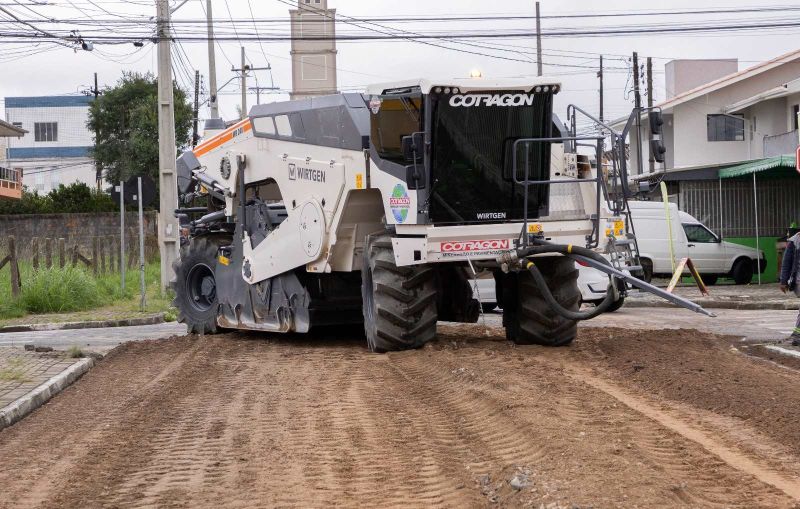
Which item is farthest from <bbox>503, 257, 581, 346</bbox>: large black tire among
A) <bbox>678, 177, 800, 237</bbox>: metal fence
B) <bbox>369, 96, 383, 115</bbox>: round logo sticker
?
<bbox>678, 177, 800, 237</bbox>: metal fence

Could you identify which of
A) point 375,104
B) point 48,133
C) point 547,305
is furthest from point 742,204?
point 48,133

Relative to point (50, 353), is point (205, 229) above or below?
above

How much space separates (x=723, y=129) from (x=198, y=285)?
1171 inches

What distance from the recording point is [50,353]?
15.0 metres

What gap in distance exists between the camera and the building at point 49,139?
93562mm

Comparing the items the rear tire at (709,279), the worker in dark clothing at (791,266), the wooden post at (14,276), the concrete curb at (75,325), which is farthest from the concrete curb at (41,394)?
the rear tire at (709,279)

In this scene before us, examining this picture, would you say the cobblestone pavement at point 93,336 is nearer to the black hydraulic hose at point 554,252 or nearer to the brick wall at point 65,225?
the black hydraulic hose at point 554,252

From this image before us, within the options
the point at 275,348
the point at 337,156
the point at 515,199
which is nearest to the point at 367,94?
the point at 337,156

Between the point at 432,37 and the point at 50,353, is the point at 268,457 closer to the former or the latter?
the point at 50,353

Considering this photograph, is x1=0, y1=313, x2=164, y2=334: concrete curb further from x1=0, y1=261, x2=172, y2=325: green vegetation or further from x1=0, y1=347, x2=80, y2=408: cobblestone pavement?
x1=0, y1=347, x2=80, y2=408: cobblestone pavement

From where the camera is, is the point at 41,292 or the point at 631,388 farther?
the point at 41,292

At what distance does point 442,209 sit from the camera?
517 inches

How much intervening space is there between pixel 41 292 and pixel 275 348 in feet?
37.7

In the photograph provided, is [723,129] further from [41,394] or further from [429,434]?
[429,434]
